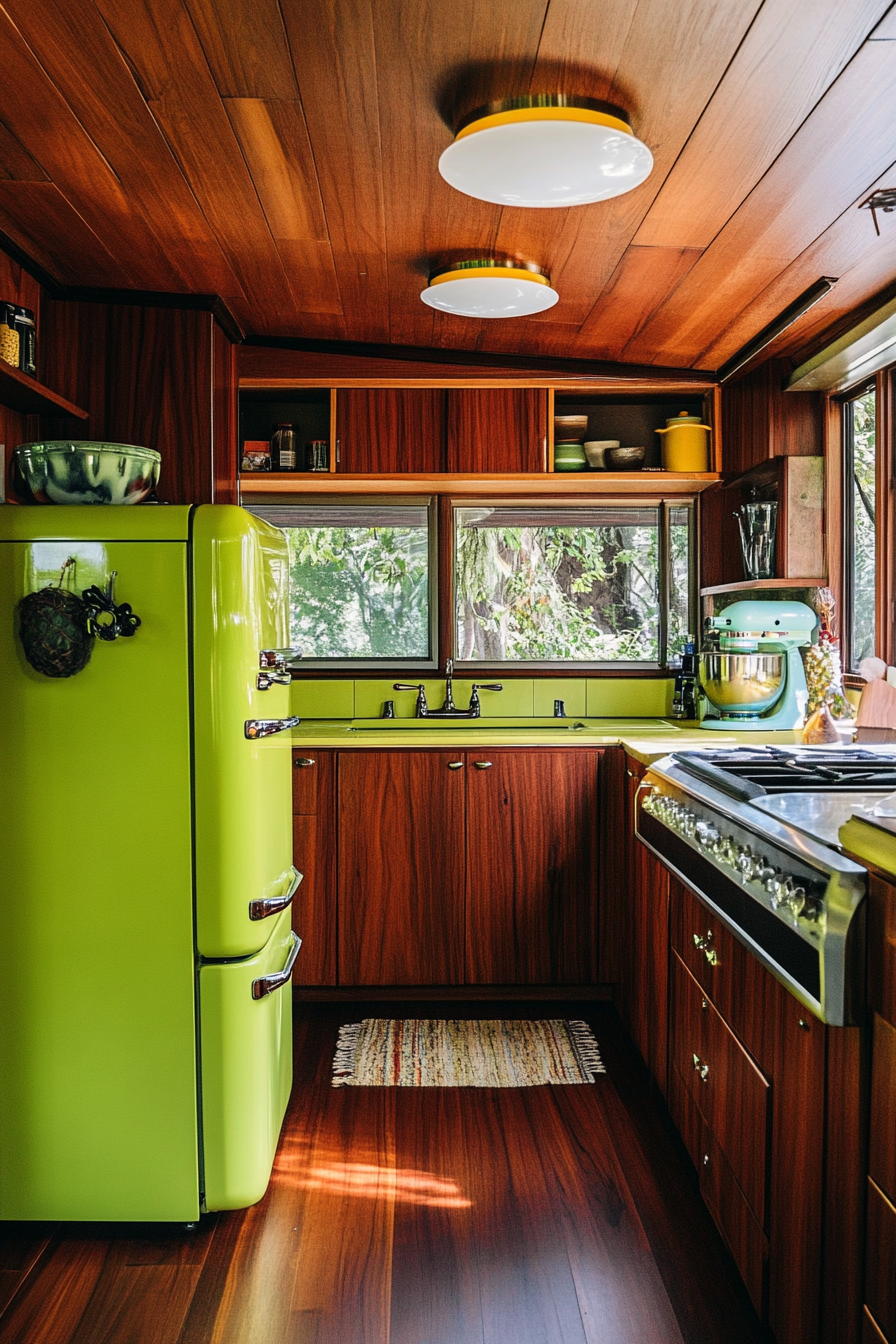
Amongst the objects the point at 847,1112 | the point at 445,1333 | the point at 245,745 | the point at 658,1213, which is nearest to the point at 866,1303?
the point at 847,1112

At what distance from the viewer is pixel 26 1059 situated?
6.79 feet

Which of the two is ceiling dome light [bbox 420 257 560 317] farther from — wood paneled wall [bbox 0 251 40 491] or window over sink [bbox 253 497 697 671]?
window over sink [bbox 253 497 697 671]

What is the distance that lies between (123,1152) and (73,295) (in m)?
2.28

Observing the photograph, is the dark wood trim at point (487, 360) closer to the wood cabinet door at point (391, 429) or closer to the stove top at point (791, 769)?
the wood cabinet door at point (391, 429)

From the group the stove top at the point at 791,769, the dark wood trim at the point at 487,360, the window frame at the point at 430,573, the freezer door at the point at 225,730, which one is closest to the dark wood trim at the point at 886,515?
the stove top at the point at 791,769

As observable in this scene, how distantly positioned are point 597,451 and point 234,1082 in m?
2.49

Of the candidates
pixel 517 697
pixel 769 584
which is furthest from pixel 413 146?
pixel 517 697

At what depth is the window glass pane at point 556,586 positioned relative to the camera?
3.92m

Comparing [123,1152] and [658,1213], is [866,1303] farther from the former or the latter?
[123,1152]

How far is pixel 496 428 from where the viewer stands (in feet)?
11.7

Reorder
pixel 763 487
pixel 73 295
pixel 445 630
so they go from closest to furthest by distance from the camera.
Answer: pixel 73 295
pixel 763 487
pixel 445 630

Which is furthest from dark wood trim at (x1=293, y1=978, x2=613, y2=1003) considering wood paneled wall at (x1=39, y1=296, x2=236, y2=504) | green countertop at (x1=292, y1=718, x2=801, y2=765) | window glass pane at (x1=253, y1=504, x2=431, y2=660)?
wood paneled wall at (x1=39, y1=296, x2=236, y2=504)

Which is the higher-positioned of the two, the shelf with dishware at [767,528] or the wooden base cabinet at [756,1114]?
the shelf with dishware at [767,528]

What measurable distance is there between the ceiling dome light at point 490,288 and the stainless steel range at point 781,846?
1.22 meters
